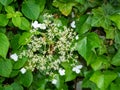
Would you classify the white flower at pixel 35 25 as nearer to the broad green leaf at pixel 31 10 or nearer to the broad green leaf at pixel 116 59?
the broad green leaf at pixel 31 10

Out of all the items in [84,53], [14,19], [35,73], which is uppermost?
[14,19]

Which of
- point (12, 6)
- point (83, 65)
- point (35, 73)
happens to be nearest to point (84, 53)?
point (83, 65)

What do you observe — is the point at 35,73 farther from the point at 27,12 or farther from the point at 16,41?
the point at 27,12

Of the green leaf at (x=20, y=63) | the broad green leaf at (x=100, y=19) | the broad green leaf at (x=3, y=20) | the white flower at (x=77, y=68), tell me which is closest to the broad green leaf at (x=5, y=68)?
the green leaf at (x=20, y=63)

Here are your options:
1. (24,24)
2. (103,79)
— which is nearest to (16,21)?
(24,24)

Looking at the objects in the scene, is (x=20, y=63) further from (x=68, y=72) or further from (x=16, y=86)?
(x=68, y=72)

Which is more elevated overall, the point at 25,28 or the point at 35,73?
the point at 25,28
